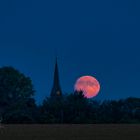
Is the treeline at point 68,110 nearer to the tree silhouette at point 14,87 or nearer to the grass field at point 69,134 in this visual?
the tree silhouette at point 14,87

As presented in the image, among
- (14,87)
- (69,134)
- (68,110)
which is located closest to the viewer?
(69,134)

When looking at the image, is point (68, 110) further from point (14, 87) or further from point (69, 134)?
point (69, 134)

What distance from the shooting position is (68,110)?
86.1 meters

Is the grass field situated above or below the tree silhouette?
below

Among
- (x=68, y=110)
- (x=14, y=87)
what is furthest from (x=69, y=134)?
(x=14, y=87)

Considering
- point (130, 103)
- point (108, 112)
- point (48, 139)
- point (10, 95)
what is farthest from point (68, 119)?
point (48, 139)

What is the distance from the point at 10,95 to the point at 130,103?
2474 cm

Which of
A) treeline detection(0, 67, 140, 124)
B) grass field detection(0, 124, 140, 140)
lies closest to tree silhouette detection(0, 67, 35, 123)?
treeline detection(0, 67, 140, 124)

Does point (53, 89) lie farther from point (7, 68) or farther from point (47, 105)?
point (47, 105)

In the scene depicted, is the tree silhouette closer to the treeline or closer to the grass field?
the treeline

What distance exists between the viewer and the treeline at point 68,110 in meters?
80.0

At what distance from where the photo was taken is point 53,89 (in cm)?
16512

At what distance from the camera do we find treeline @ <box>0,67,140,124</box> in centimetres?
8000

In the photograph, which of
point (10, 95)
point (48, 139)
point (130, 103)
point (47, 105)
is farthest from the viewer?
point (10, 95)
